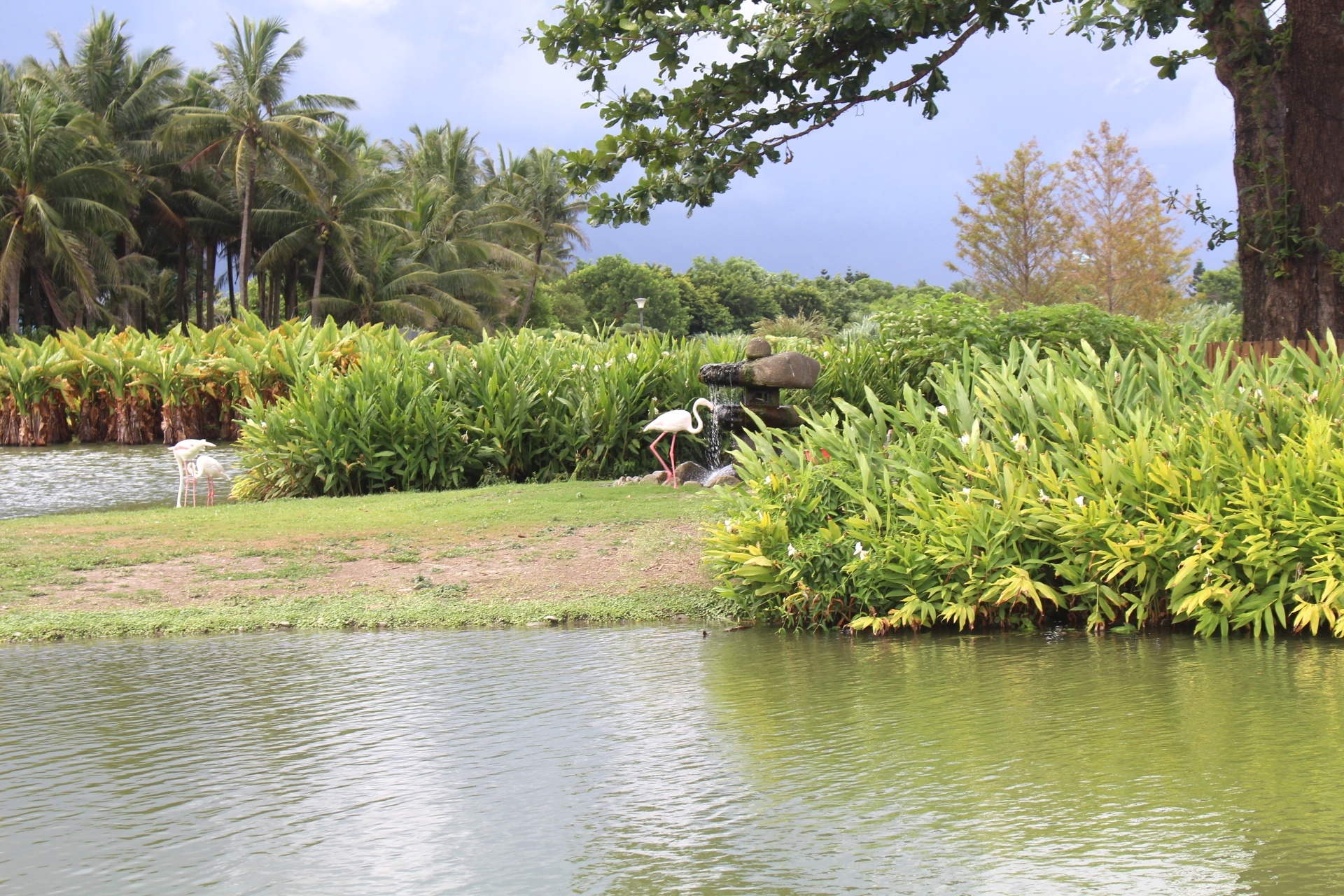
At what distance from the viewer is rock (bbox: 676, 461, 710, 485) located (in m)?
12.1

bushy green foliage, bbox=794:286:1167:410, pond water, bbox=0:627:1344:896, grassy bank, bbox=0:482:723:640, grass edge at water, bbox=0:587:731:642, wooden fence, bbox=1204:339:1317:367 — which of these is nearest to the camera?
pond water, bbox=0:627:1344:896

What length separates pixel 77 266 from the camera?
37031mm

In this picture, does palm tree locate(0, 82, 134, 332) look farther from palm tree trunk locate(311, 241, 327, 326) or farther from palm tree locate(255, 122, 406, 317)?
palm tree trunk locate(311, 241, 327, 326)

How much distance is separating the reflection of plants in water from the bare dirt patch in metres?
2.21

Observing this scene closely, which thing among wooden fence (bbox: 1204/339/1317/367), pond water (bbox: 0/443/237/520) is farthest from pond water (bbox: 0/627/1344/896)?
pond water (bbox: 0/443/237/520)

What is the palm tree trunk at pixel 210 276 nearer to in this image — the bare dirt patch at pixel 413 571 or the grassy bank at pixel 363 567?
the grassy bank at pixel 363 567

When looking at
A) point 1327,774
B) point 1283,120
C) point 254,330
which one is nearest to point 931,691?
point 1327,774

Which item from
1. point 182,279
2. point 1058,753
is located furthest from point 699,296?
point 1058,753

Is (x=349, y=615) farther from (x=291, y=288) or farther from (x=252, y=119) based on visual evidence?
(x=291, y=288)

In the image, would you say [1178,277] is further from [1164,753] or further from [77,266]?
[1164,753]

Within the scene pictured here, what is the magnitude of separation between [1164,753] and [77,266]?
3965 cm

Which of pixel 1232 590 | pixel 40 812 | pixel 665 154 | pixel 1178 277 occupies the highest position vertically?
pixel 1178 277

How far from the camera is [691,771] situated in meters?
3.51

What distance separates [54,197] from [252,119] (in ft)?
25.5
